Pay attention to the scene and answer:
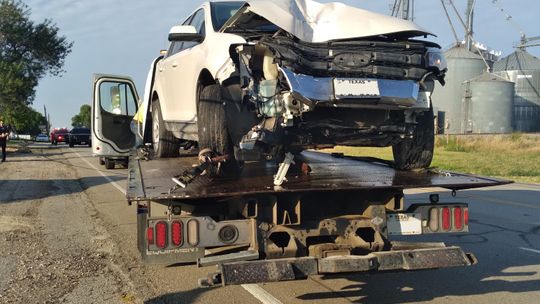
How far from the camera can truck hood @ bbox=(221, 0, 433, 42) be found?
5051 millimetres

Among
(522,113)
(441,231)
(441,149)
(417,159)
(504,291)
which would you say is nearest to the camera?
(441,231)

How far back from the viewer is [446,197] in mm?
11953

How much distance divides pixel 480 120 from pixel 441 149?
2655cm

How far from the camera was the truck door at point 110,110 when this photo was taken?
51.7ft

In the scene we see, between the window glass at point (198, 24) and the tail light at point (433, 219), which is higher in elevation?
the window glass at point (198, 24)

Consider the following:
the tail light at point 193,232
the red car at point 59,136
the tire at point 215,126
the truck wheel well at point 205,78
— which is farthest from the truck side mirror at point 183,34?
the red car at point 59,136

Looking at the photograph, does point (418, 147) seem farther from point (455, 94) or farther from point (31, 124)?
point (31, 124)

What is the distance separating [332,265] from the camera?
4336mm

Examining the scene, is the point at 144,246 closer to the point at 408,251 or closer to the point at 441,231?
the point at 408,251

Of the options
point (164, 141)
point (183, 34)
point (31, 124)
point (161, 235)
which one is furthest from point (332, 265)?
point (31, 124)

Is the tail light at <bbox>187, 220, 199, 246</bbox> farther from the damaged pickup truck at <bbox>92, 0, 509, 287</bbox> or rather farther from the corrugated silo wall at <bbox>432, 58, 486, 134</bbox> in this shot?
the corrugated silo wall at <bbox>432, 58, 486, 134</bbox>

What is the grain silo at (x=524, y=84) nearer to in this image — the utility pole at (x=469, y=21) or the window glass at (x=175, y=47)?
the utility pole at (x=469, y=21)

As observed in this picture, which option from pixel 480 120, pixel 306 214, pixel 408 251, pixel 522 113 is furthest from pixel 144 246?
pixel 522 113

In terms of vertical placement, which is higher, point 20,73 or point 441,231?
point 20,73
